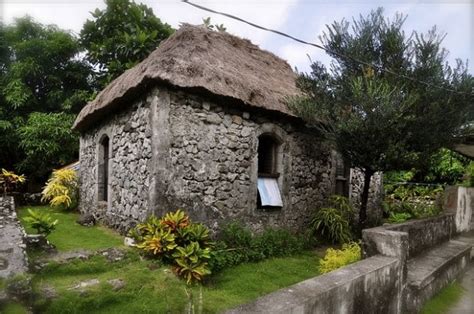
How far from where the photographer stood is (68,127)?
14398 millimetres

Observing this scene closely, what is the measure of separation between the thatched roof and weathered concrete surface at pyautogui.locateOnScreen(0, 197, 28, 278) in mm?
2923

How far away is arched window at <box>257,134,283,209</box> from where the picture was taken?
281 inches

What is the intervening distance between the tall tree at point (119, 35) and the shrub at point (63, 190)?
585 centimetres

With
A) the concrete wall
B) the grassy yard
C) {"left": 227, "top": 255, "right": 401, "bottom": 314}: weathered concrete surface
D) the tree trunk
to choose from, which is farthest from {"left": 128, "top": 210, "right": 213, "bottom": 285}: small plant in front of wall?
the concrete wall

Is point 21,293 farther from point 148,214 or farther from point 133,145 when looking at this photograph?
point 133,145

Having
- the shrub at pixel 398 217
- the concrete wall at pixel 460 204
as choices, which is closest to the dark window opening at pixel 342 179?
the shrub at pixel 398 217

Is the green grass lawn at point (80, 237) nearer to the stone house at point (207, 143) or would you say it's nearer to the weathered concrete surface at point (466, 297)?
the stone house at point (207, 143)

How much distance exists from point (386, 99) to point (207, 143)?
3.18m

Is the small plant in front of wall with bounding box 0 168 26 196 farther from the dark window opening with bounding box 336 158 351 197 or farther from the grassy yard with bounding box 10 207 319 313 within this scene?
the dark window opening with bounding box 336 158 351 197

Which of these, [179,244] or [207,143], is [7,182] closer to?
[207,143]

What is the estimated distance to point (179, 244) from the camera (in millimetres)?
5223

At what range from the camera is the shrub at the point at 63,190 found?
10562 mm

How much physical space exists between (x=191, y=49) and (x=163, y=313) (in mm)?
4684

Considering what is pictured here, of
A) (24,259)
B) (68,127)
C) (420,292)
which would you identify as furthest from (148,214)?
(68,127)
